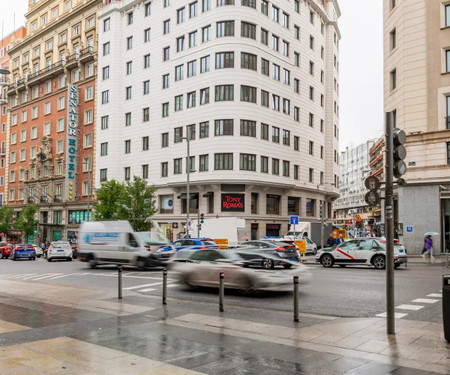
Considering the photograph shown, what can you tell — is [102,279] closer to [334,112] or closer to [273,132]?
[273,132]

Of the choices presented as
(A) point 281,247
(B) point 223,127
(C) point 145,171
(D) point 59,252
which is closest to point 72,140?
(C) point 145,171

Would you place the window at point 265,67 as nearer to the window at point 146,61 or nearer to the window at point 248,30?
the window at point 248,30

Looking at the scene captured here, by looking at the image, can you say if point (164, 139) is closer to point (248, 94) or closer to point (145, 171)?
point (145, 171)

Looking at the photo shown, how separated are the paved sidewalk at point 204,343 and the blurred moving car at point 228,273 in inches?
80.1

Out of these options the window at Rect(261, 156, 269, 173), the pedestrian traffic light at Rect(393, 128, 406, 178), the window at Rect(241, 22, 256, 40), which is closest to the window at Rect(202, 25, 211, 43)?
the window at Rect(241, 22, 256, 40)

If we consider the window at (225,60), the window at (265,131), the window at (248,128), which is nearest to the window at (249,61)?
the window at (225,60)

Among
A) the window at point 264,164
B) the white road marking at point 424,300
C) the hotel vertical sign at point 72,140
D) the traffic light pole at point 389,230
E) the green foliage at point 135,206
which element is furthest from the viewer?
the hotel vertical sign at point 72,140

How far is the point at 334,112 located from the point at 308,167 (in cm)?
1119

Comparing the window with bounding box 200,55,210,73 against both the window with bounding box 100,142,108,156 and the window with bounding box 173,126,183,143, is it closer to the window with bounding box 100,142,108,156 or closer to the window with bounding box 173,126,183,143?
the window with bounding box 173,126,183,143

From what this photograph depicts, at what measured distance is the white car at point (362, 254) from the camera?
21.6 metres

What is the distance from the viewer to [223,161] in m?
40.9

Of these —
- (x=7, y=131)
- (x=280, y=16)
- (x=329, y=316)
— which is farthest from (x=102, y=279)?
(x=7, y=131)

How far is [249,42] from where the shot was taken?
4200 cm

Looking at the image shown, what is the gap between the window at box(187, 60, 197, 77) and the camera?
43781 millimetres
